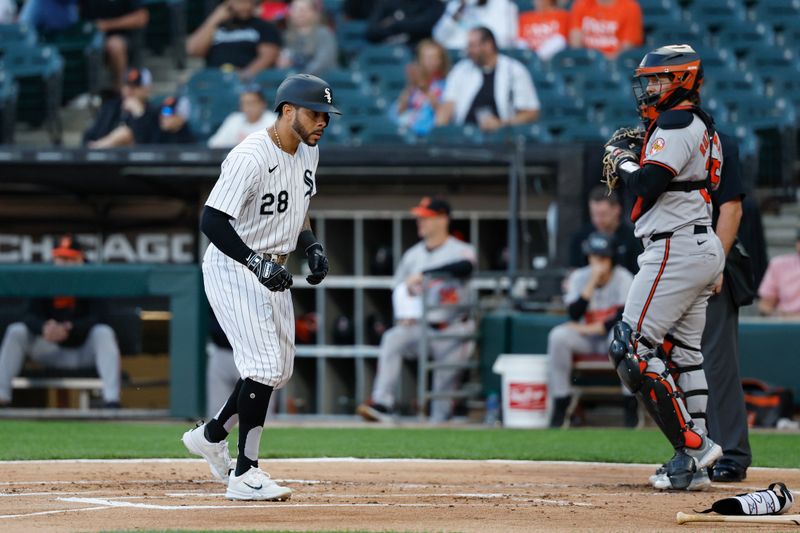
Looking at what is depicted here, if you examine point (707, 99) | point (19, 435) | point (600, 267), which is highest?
point (707, 99)

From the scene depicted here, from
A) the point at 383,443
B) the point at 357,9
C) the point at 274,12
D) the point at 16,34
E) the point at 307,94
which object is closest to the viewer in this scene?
the point at 307,94

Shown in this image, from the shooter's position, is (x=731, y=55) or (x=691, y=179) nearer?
(x=691, y=179)

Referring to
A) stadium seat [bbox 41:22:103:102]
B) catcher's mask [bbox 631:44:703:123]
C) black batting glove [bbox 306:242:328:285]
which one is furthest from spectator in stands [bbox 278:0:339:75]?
black batting glove [bbox 306:242:328:285]

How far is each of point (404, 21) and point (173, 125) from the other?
10.0ft

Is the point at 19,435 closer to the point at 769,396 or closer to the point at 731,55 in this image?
the point at 769,396

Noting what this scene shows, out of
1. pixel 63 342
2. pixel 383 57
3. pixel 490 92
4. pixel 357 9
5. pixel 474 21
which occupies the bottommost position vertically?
pixel 63 342

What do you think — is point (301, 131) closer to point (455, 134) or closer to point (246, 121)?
point (455, 134)

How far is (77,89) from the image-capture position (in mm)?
15594

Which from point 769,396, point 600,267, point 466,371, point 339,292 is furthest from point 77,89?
point 769,396

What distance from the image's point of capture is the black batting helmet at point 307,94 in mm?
5641

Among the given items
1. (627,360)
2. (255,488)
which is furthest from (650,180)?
(255,488)

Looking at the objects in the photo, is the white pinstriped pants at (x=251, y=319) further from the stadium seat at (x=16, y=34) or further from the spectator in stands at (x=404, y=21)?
the stadium seat at (x=16, y=34)

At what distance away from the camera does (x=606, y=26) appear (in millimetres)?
14180

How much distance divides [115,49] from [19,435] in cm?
690
